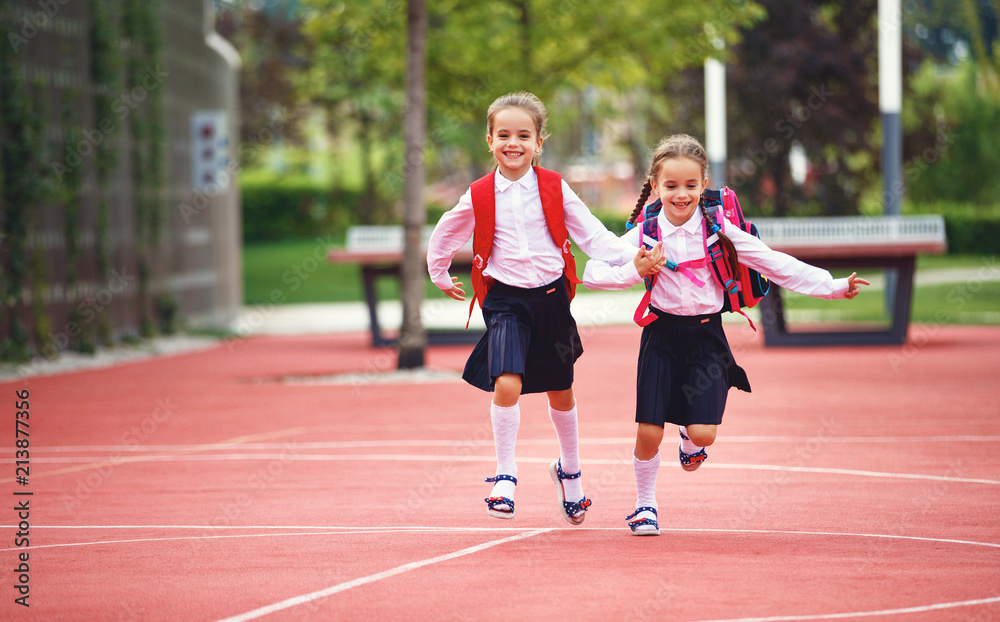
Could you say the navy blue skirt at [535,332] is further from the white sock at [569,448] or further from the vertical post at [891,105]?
the vertical post at [891,105]

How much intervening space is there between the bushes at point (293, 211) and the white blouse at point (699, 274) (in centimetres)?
4484

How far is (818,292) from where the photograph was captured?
6.38 m

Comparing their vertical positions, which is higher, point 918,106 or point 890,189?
point 918,106

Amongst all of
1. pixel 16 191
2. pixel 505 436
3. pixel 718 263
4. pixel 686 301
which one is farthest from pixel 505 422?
pixel 16 191

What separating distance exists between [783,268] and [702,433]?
0.90 meters

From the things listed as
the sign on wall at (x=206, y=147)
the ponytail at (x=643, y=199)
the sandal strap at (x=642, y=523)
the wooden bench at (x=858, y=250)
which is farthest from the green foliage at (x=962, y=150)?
the sandal strap at (x=642, y=523)

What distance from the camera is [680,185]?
6.40 metres

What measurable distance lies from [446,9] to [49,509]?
53.4 ft

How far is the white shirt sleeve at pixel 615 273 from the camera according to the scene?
6.28 metres

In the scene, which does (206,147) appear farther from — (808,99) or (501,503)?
(501,503)

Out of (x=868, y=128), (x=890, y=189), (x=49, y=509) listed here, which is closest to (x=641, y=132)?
(x=868, y=128)

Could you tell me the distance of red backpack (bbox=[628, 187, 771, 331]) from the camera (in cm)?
645

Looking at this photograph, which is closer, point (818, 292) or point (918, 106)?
point (818, 292)

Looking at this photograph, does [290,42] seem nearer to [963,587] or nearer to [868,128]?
[868,128]
